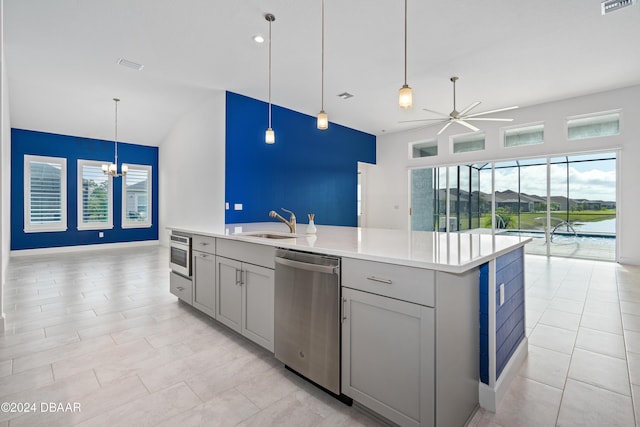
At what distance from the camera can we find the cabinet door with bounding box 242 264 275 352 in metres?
2.11

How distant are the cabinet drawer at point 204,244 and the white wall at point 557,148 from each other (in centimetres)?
621

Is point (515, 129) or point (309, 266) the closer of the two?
point (309, 266)

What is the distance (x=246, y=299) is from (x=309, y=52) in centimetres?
328

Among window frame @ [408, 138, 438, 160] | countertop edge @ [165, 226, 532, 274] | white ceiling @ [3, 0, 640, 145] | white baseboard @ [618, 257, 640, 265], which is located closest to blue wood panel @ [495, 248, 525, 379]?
countertop edge @ [165, 226, 532, 274]

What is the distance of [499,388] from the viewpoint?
171 cm

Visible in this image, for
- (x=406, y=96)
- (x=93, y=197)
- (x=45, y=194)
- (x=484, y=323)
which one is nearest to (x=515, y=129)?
(x=406, y=96)

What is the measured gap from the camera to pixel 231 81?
4.82m

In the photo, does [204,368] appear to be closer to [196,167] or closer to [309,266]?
[309,266]

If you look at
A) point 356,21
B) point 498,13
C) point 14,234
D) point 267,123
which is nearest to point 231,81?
point 267,123

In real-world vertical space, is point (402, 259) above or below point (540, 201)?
below

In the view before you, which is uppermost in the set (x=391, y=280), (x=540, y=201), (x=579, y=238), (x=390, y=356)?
(x=540, y=201)

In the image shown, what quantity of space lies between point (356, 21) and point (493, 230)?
18.7ft

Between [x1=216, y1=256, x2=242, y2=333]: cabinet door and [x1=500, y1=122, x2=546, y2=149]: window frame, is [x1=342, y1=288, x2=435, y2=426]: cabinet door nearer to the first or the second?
[x1=216, y1=256, x2=242, y2=333]: cabinet door

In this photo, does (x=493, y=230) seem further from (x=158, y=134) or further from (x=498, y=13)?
(x=158, y=134)
